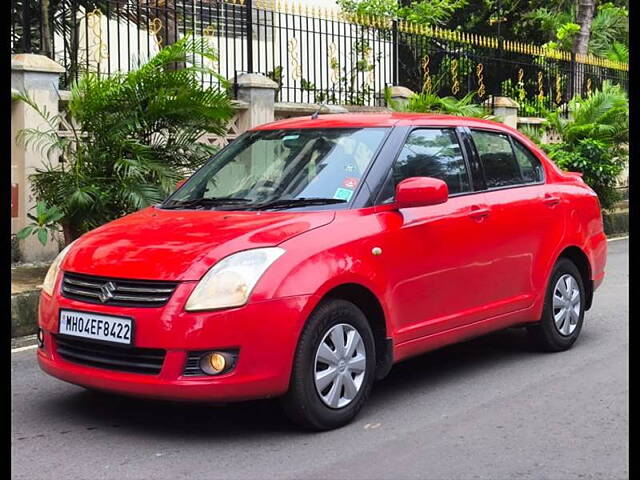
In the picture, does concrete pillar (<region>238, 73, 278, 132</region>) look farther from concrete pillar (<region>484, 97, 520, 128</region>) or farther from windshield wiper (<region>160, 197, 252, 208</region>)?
windshield wiper (<region>160, 197, 252, 208</region>)

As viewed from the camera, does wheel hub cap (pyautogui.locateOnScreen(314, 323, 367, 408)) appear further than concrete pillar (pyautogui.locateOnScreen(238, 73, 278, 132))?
No

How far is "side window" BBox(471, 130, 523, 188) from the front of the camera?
22.3 feet

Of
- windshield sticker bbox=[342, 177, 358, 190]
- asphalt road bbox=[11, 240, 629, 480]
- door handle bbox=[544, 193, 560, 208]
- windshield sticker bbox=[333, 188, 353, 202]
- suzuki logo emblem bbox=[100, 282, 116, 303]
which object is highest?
windshield sticker bbox=[342, 177, 358, 190]

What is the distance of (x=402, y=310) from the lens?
572 centimetres

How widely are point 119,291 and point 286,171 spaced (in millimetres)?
1427

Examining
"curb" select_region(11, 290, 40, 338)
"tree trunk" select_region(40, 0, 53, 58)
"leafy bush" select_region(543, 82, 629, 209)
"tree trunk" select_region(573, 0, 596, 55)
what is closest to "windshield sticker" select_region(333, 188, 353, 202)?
"curb" select_region(11, 290, 40, 338)

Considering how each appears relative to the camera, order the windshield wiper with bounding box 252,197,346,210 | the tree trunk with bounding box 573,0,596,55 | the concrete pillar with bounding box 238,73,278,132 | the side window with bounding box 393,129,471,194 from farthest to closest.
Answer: the tree trunk with bounding box 573,0,596,55
the concrete pillar with bounding box 238,73,278,132
the side window with bounding box 393,129,471,194
the windshield wiper with bounding box 252,197,346,210

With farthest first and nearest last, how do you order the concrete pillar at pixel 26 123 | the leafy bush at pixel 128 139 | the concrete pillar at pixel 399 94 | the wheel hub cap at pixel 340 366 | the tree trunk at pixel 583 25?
the tree trunk at pixel 583 25 < the concrete pillar at pixel 399 94 < the concrete pillar at pixel 26 123 < the leafy bush at pixel 128 139 < the wheel hub cap at pixel 340 366

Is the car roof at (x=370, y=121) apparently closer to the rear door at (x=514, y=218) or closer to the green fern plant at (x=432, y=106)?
the rear door at (x=514, y=218)

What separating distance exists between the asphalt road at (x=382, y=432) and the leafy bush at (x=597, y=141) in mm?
9746

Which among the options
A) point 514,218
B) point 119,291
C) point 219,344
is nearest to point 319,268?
point 219,344

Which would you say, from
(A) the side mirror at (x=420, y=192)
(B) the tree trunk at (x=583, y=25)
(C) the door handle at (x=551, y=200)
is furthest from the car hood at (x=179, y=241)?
(B) the tree trunk at (x=583, y=25)

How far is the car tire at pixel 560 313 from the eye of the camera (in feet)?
23.3

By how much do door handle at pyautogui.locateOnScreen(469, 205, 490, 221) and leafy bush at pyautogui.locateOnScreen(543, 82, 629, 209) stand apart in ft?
32.7
